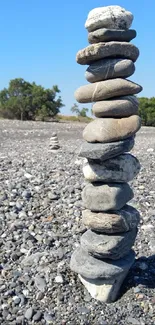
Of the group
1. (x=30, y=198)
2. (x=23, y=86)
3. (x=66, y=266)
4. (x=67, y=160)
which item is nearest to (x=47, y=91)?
(x=23, y=86)

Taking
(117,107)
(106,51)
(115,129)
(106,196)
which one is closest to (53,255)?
(106,196)

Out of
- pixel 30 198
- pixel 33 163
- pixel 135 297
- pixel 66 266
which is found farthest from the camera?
pixel 33 163

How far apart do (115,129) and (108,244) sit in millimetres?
1288

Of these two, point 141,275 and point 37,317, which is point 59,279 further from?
point 141,275

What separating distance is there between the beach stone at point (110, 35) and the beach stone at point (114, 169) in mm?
1277

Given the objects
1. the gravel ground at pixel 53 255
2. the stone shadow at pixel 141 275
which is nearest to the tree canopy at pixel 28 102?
the gravel ground at pixel 53 255

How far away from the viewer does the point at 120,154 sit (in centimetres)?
452

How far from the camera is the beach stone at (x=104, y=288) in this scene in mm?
4645

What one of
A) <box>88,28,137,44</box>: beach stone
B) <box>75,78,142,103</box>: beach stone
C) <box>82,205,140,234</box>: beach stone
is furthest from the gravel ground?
<box>88,28,137,44</box>: beach stone

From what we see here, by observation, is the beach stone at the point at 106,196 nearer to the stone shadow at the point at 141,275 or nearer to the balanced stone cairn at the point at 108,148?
the balanced stone cairn at the point at 108,148

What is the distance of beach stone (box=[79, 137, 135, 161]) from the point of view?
4332 mm

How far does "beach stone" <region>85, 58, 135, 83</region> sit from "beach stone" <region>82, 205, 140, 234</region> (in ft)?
5.00

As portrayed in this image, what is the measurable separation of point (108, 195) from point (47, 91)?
34937 mm

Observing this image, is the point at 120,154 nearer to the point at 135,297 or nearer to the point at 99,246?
the point at 99,246
